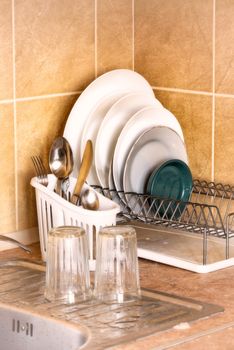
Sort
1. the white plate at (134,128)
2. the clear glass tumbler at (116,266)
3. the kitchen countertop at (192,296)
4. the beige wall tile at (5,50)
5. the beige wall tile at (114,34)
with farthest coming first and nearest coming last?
the beige wall tile at (114,34) → the white plate at (134,128) → the beige wall tile at (5,50) → the clear glass tumbler at (116,266) → the kitchen countertop at (192,296)

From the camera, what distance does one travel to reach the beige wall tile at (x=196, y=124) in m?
2.13

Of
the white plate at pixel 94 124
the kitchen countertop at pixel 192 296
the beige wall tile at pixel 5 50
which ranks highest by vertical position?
the beige wall tile at pixel 5 50

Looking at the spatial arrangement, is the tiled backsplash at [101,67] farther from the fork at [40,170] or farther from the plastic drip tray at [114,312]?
the plastic drip tray at [114,312]

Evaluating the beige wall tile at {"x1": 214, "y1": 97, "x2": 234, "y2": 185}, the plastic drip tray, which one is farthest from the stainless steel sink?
the beige wall tile at {"x1": 214, "y1": 97, "x2": 234, "y2": 185}

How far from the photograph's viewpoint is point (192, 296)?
172cm

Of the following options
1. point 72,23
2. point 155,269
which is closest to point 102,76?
point 72,23

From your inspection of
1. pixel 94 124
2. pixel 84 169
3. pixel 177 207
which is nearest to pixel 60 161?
pixel 84 169

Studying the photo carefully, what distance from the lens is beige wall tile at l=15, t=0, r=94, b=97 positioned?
6.61 feet

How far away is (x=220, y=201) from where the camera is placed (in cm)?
212

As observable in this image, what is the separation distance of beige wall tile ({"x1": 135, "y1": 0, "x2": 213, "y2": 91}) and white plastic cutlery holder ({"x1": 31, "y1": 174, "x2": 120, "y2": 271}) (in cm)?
40

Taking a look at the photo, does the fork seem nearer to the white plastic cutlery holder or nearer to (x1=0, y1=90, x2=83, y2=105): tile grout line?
the white plastic cutlery holder

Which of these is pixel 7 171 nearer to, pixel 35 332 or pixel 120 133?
pixel 120 133

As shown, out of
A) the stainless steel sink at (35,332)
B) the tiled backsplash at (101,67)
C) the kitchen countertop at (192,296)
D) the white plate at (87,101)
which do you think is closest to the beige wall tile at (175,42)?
the tiled backsplash at (101,67)

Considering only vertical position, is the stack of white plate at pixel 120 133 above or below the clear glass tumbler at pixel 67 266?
above
